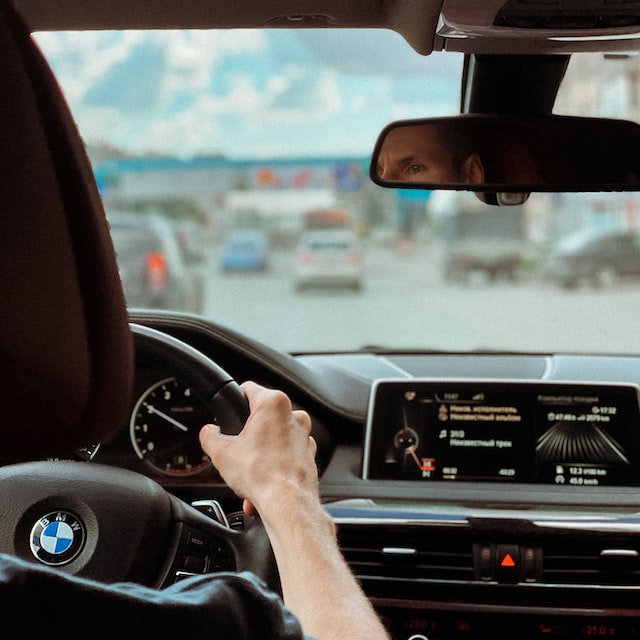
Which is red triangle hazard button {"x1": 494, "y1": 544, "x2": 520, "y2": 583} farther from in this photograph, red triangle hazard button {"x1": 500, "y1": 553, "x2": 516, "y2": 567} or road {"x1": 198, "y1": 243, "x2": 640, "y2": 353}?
Answer: road {"x1": 198, "y1": 243, "x2": 640, "y2": 353}

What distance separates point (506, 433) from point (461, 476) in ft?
0.69

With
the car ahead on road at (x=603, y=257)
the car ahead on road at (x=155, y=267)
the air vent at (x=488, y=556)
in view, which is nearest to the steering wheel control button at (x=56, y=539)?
the air vent at (x=488, y=556)

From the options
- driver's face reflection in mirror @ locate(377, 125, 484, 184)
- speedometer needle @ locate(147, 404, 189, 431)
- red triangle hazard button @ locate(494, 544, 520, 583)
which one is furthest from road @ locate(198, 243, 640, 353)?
driver's face reflection in mirror @ locate(377, 125, 484, 184)

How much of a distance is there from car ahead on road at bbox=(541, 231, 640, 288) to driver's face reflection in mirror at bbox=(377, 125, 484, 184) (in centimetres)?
1051

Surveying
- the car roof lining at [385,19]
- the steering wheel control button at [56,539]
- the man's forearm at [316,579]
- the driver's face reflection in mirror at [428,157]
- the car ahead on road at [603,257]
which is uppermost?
the car roof lining at [385,19]

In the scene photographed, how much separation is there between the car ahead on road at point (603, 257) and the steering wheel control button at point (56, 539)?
37.9 ft

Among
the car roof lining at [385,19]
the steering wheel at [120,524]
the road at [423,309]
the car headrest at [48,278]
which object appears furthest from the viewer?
the road at [423,309]

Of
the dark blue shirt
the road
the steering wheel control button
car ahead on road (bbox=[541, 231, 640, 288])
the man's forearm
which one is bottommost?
the road

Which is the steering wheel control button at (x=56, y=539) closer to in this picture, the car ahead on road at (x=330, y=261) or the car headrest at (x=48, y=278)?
the car headrest at (x=48, y=278)

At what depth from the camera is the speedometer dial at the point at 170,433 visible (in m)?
3.21

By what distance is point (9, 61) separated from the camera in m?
1.15

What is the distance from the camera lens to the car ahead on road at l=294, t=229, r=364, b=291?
15031mm

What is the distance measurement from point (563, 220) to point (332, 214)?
5312 millimetres

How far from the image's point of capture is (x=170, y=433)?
321 cm
